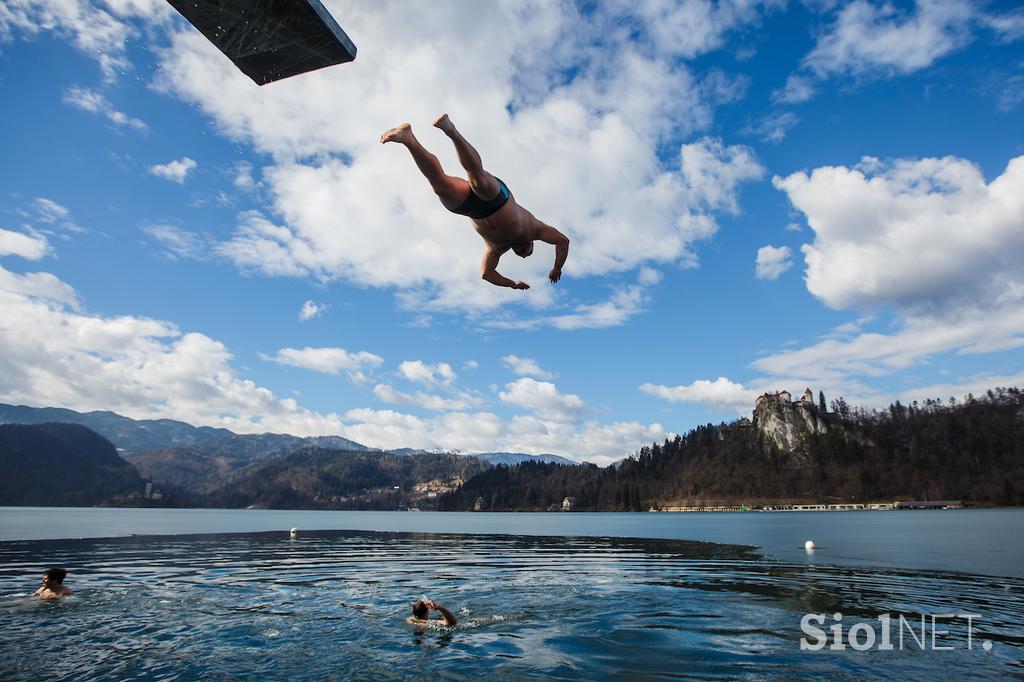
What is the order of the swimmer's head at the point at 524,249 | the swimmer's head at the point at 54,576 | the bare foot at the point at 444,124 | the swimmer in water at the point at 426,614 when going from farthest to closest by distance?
the swimmer's head at the point at 54,576 → the swimmer in water at the point at 426,614 → the swimmer's head at the point at 524,249 → the bare foot at the point at 444,124

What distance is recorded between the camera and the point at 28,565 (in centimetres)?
3475

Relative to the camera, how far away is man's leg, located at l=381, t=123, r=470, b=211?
627 centimetres

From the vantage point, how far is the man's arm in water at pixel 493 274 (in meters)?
8.26

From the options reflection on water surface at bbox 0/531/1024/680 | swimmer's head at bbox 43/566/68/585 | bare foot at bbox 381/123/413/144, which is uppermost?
bare foot at bbox 381/123/413/144

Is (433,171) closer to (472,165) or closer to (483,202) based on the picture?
(472,165)

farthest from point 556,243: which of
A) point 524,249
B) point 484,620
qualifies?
point 484,620

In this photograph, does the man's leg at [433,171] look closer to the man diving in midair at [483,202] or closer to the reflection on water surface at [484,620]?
the man diving in midair at [483,202]

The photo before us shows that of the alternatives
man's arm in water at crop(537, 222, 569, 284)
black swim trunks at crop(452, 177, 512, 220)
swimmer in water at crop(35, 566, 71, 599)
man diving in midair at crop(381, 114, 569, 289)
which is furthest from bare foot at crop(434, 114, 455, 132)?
swimmer in water at crop(35, 566, 71, 599)

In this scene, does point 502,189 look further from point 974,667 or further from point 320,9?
point 974,667

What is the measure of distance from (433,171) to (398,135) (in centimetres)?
63

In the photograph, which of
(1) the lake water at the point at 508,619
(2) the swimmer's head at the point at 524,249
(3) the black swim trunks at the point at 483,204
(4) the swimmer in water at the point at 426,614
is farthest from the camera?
(4) the swimmer in water at the point at 426,614

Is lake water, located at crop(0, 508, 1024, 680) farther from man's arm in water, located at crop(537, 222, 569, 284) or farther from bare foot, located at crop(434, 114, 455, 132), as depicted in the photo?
bare foot, located at crop(434, 114, 455, 132)

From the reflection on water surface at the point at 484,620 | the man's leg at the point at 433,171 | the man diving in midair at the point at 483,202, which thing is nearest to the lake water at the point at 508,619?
the reflection on water surface at the point at 484,620

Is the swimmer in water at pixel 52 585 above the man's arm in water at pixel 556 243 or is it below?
below
